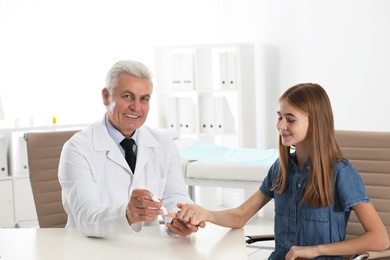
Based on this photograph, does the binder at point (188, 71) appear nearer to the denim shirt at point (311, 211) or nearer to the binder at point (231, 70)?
the binder at point (231, 70)

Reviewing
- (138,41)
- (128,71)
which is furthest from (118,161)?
(138,41)

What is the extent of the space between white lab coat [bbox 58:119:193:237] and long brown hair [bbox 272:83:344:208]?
19.1 inches

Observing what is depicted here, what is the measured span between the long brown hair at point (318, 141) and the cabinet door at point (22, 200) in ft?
10.9

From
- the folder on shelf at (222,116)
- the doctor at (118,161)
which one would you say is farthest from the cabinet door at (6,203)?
the doctor at (118,161)

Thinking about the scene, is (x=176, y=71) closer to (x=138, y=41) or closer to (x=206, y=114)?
(x=206, y=114)

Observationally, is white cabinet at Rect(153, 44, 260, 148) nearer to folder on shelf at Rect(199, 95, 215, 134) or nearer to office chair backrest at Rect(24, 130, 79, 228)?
folder on shelf at Rect(199, 95, 215, 134)

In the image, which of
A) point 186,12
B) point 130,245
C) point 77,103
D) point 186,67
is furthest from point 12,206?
point 130,245

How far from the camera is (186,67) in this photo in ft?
19.4

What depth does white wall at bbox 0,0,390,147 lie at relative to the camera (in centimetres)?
527

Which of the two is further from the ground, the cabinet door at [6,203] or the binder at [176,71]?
the binder at [176,71]

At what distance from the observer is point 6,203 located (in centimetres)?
540

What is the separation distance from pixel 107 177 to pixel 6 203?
3.03 m

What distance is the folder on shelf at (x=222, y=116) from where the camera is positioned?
18.9ft

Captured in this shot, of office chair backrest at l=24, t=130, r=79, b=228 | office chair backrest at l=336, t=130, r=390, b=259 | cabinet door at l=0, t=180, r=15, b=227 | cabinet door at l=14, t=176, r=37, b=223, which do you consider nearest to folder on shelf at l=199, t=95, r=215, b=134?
cabinet door at l=14, t=176, r=37, b=223
